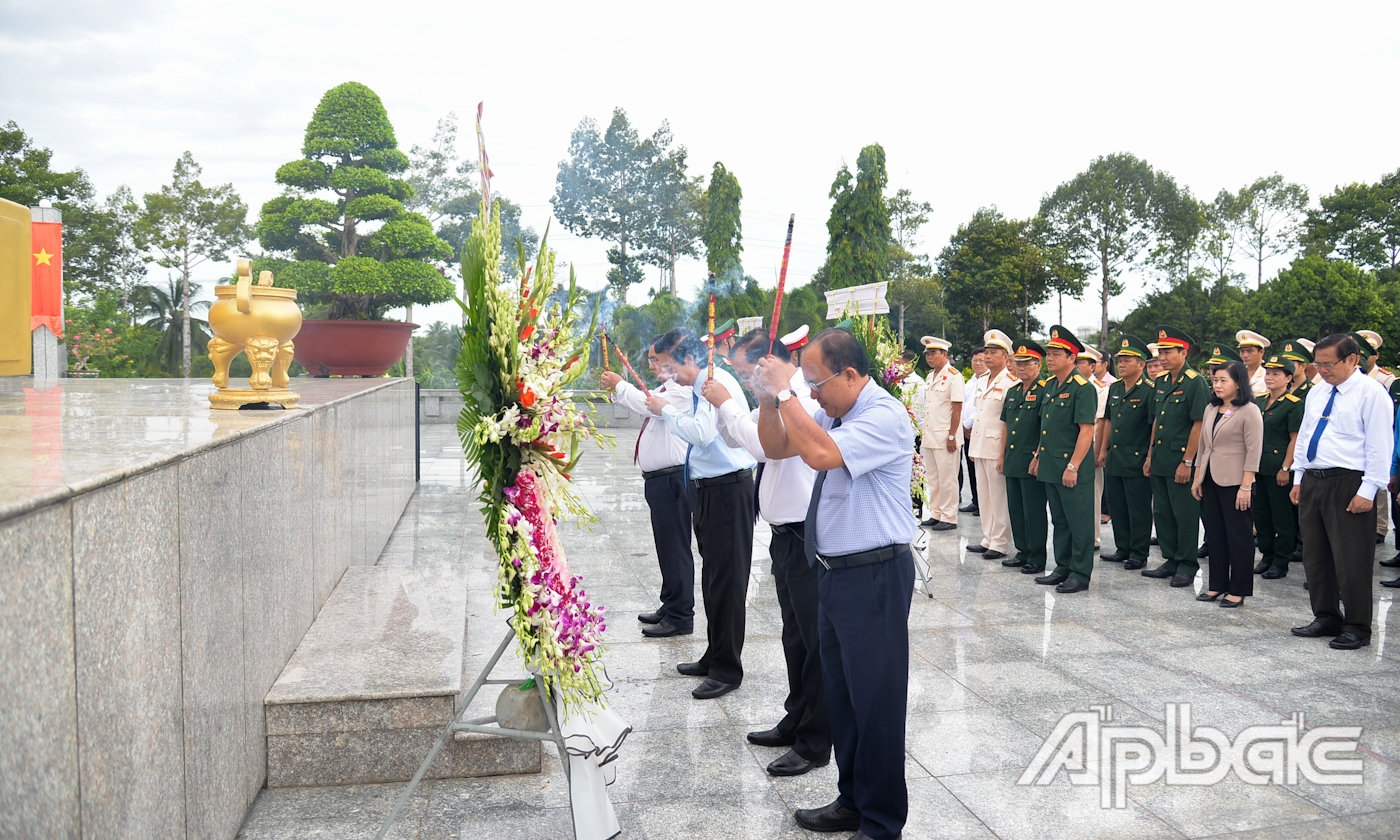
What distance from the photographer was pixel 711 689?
4664 mm

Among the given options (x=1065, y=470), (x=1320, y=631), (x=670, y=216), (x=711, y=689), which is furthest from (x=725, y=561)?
(x=670, y=216)

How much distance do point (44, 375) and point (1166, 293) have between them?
169ft

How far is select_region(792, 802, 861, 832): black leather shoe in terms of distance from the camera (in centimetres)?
335

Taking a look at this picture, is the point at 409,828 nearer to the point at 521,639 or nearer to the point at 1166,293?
the point at 521,639

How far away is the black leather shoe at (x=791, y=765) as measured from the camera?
150 inches

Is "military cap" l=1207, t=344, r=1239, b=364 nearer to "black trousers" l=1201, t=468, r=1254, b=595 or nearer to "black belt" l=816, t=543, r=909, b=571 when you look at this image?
"black trousers" l=1201, t=468, r=1254, b=595

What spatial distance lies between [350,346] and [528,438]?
25.4 ft

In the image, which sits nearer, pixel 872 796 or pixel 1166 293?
pixel 872 796

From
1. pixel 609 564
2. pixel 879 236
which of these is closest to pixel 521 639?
pixel 609 564

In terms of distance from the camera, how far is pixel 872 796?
3.18 m

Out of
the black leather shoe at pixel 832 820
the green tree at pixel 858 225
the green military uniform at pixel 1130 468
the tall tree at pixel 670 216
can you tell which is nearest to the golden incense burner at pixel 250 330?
the black leather shoe at pixel 832 820

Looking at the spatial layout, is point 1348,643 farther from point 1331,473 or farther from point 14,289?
point 14,289

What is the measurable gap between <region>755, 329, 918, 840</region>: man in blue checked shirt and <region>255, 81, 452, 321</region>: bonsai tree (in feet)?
30.4

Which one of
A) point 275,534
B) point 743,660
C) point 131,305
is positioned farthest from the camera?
point 131,305
